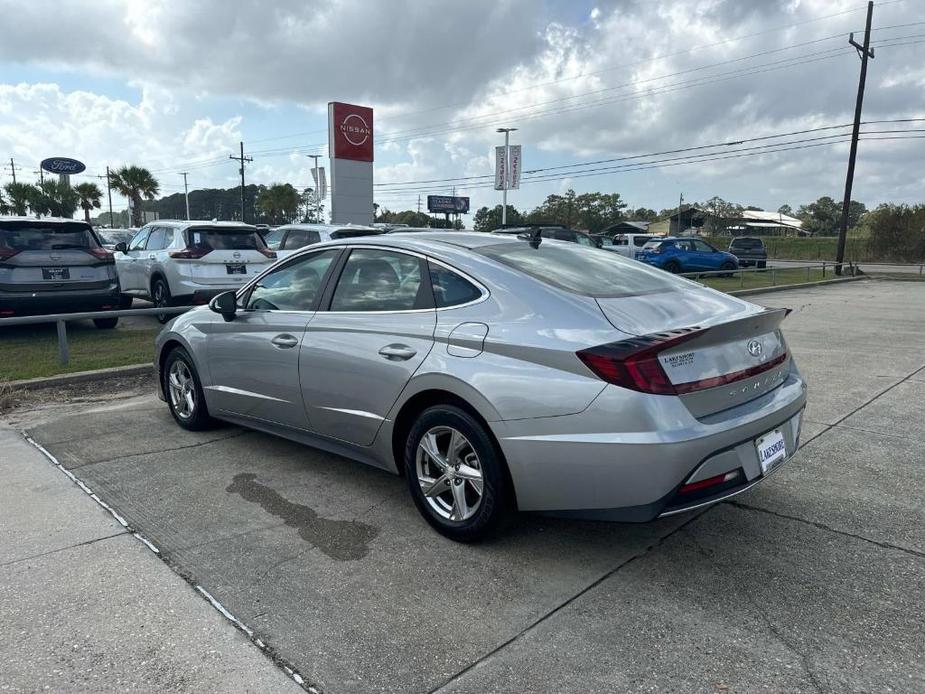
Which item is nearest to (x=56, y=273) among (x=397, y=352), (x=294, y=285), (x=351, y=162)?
(x=294, y=285)

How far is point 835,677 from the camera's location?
249 cm

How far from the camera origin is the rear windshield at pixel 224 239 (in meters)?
10.9

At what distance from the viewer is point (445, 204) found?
6919 centimetres

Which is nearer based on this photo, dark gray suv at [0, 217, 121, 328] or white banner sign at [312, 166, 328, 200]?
dark gray suv at [0, 217, 121, 328]

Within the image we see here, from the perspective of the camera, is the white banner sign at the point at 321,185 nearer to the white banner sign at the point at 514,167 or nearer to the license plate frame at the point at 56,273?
the white banner sign at the point at 514,167

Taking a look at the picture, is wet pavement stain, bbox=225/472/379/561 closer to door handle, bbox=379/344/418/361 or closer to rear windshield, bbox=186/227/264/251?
door handle, bbox=379/344/418/361

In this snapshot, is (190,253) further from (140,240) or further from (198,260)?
(140,240)

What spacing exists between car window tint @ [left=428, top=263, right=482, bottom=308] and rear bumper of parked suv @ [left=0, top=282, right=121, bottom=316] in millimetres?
7487

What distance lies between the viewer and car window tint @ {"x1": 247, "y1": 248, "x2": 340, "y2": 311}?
4.44 m

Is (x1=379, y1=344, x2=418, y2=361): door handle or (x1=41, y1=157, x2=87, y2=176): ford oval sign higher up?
(x1=41, y1=157, x2=87, y2=176): ford oval sign

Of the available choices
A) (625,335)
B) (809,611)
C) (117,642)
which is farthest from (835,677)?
(117,642)

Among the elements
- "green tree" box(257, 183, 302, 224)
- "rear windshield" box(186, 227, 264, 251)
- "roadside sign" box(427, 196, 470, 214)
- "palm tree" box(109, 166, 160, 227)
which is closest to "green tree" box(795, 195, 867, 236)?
"roadside sign" box(427, 196, 470, 214)

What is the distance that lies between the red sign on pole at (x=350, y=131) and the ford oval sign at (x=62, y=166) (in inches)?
1576

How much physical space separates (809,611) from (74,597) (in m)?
3.22
